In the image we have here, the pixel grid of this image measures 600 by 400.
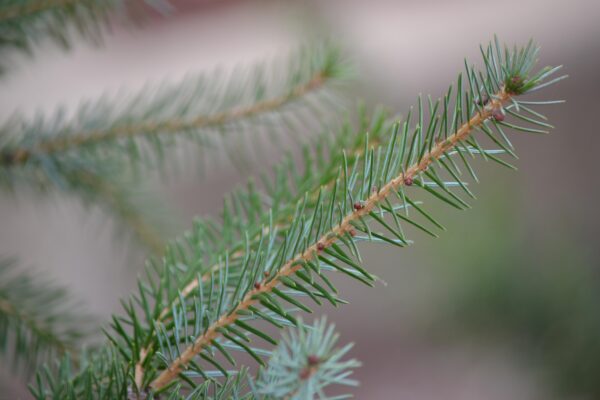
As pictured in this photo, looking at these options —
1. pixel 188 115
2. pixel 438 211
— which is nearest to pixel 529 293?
pixel 438 211

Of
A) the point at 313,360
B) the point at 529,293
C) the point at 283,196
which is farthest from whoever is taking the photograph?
the point at 529,293

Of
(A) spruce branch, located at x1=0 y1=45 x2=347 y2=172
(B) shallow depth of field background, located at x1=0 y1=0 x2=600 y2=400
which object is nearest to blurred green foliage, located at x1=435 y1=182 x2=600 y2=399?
(B) shallow depth of field background, located at x1=0 y1=0 x2=600 y2=400

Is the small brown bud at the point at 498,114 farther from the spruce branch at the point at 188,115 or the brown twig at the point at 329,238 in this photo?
the spruce branch at the point at 188,115

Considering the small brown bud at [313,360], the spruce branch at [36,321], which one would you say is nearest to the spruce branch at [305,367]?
the small brown bud at [313,360]

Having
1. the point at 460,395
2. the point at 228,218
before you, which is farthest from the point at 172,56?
the point at 228,218

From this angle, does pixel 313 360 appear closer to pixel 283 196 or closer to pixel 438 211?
pixel 283 196
